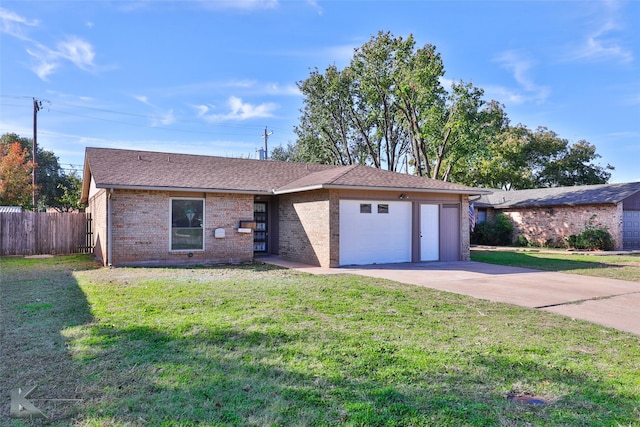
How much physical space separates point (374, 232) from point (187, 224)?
6.12 metres

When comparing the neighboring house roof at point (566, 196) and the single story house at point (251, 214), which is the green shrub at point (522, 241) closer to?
the neighboring house roof at point (566, 196)

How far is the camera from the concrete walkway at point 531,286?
6676 mm

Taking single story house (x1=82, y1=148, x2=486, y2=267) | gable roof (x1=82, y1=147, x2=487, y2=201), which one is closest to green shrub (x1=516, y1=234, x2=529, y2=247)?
single story house (x1=82, y1=148, x2=486, y2=267)

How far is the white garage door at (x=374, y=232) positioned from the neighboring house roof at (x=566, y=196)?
10.3 m

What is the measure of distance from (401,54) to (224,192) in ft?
46.3

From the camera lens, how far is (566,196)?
907 inches

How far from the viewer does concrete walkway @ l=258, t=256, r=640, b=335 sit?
6.68 m

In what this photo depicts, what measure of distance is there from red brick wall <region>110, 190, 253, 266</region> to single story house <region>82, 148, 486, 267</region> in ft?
0.09

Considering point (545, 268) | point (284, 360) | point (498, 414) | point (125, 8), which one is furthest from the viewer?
point (545, 268)

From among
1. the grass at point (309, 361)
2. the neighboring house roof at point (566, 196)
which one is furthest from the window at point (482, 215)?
the grass at point (309, 361)

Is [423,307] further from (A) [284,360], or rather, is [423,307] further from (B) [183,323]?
(B) [183,323]

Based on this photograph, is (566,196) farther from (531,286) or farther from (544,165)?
(531,286)

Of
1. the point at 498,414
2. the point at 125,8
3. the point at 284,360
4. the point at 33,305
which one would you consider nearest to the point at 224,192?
the point at 125,8

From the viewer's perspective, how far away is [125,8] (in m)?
10.7
